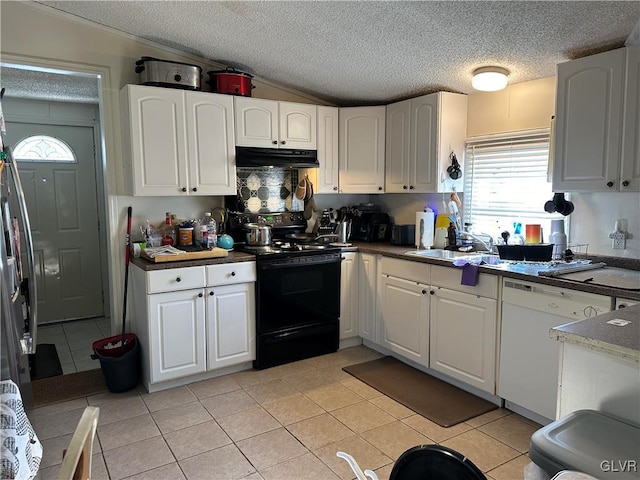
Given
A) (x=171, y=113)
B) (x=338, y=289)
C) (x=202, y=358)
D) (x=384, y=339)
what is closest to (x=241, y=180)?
(x=171, y=113)

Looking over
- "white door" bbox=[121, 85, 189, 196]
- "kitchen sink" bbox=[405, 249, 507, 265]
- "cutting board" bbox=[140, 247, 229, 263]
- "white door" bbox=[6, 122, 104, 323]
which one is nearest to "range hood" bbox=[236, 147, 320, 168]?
"white door" bbox=[121, 85, 189, 196]

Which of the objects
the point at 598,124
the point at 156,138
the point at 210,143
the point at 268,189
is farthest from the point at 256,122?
the point at 598,124

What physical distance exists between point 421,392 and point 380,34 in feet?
7.81

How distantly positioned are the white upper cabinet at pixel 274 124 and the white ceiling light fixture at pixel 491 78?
139 cm

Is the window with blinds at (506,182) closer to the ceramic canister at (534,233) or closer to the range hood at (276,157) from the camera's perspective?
the ceramic canister at (534,233)

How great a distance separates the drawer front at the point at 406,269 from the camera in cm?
327

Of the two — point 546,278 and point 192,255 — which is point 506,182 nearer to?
point 546,278

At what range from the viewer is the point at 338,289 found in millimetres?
3809

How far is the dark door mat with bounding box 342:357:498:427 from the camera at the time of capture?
112 inches

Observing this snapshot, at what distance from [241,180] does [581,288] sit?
2.67 metres

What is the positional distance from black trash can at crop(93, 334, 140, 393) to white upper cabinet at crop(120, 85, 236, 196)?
3.67ft

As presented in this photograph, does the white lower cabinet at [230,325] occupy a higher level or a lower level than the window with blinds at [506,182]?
lower

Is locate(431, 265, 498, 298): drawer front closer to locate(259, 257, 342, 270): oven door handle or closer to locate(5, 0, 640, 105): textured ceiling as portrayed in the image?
locate(259, 257, 342, 270): oven door handle

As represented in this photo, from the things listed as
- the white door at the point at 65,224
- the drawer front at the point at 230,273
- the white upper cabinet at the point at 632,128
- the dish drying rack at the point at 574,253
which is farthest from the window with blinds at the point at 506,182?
the white door at the point at 65,224
